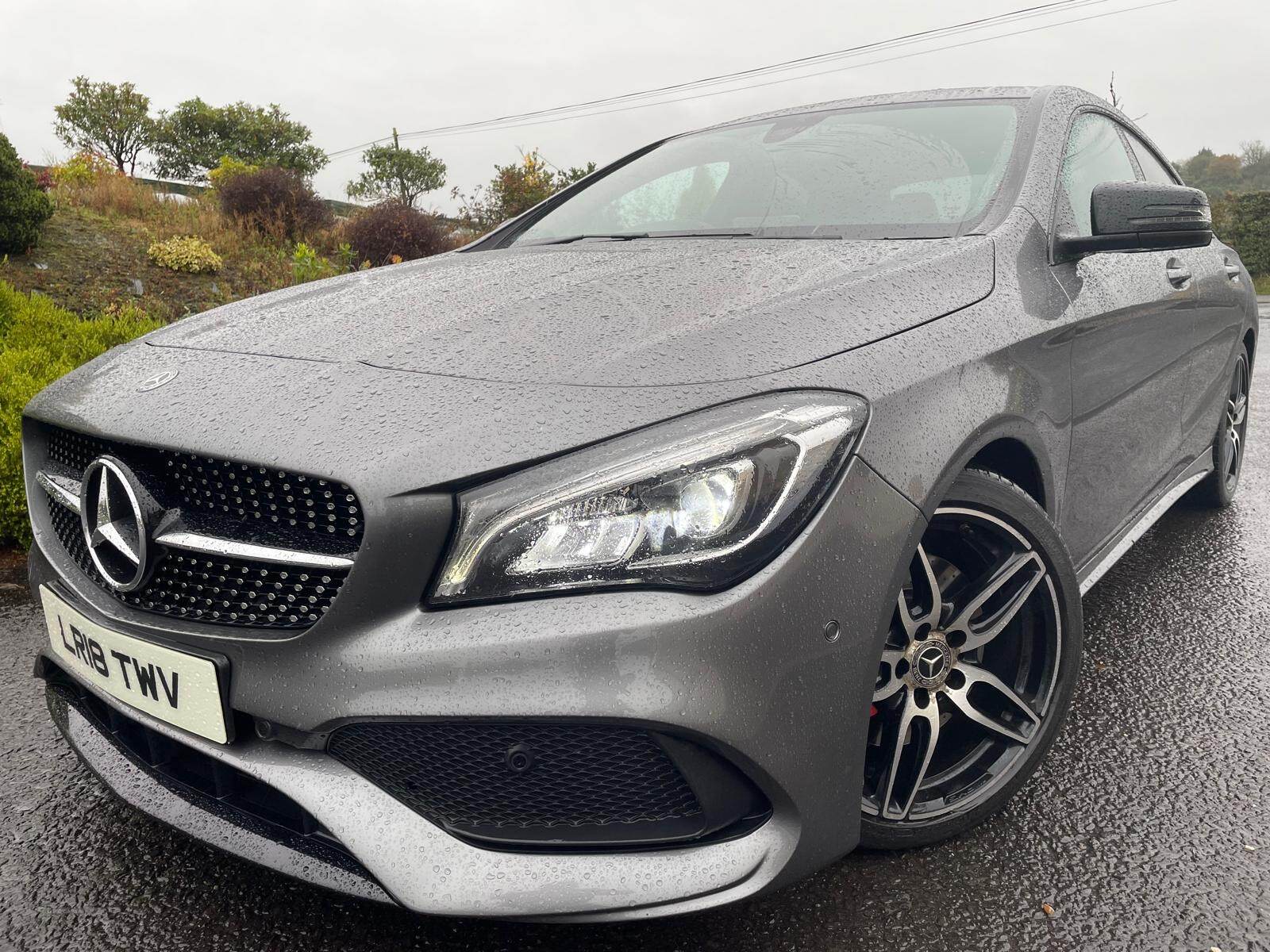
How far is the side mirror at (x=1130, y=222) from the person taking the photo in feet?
6.93

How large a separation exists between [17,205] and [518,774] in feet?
34.5

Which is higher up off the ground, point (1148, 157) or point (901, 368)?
point (1148, 157)

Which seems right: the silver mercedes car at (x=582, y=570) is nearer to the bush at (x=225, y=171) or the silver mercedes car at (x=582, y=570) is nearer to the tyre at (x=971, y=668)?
the tyre at (x=971, y=668)

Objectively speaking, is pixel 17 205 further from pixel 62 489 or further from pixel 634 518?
pixel 634 518

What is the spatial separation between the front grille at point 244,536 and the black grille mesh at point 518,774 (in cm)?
20

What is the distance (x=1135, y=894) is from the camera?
1.63 meters

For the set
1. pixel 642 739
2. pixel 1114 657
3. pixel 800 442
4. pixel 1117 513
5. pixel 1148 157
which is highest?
pixel 1148 157

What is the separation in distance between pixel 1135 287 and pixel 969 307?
997 millimetres

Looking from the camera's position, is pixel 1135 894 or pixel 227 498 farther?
pixel 1135 894

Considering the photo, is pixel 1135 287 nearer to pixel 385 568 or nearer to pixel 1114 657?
pixel 1114 657

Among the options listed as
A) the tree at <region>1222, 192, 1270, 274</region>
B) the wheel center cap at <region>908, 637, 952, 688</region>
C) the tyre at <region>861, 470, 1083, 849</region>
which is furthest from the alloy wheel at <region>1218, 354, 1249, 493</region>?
the tree at <region>1222, 192, 1270, 274</region>

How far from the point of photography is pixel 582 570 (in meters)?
1.24

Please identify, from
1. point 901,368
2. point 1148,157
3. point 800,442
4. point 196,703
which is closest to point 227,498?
point 196,703

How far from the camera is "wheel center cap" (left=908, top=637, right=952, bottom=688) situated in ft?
5.41
